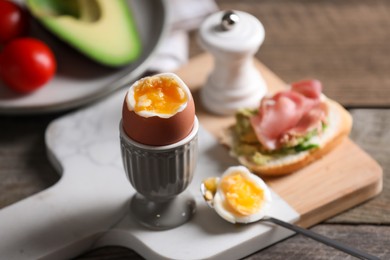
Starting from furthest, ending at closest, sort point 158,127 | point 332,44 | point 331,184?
point 332,44
point 331,184
point 158,127

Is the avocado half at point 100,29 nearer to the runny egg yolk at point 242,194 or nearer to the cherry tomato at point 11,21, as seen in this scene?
the cherry tomato at point 11,21

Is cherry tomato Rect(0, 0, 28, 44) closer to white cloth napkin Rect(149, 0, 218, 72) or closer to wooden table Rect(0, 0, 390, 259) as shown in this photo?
wooden table Rect(0, 0, 390, 259)

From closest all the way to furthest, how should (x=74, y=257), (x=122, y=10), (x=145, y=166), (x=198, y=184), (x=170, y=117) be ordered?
(x=170, y=117) < (x=145, y=166) < (x=74, y=257) < (x=198, y=184) < (x=122, y=10)

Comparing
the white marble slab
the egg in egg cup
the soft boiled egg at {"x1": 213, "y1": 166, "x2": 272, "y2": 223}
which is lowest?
the white marble slab

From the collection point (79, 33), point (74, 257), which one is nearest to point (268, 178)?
point (74, 257)

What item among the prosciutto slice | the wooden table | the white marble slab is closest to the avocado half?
the wooden table

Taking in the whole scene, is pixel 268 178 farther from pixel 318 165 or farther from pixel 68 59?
pixel 68 59

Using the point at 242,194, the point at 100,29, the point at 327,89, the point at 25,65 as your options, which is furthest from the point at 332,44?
the point at 25,65

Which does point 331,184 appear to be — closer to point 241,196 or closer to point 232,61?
point 241,196
